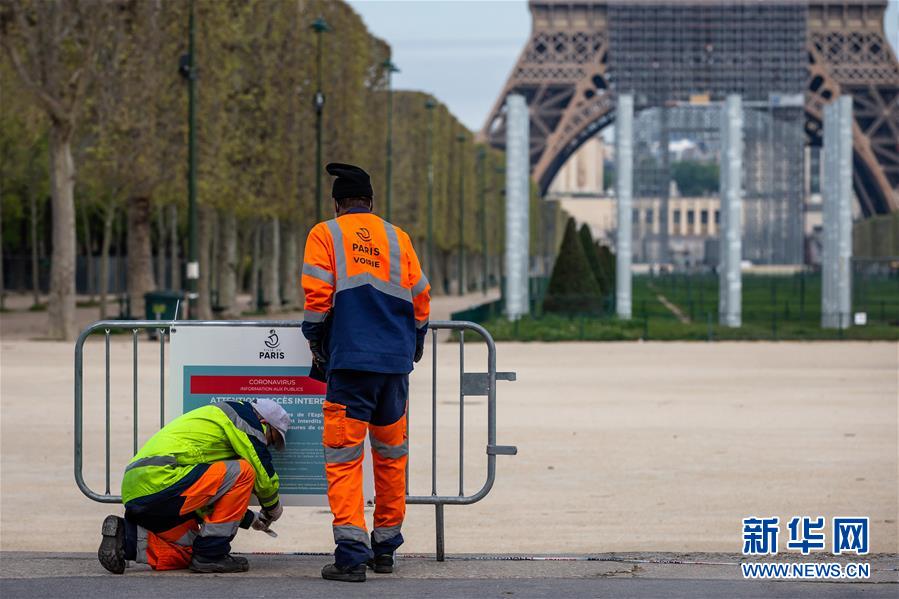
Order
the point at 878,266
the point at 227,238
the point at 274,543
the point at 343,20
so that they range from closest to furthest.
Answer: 1. the point at 274,543
2. the point at 227,238
3. the point at 343,20
4. the point at 878,266

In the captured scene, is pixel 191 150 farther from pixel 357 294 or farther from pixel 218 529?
pixel 357 294

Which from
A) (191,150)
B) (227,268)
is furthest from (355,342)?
(227,268)

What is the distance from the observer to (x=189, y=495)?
23.5 feet

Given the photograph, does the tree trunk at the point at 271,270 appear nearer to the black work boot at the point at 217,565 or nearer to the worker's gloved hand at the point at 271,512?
the worker's gloved hand at the point at 271,512

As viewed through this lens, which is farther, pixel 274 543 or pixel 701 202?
pixel 701 202

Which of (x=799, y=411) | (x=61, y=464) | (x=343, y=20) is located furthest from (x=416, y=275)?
(x=343, y=20)

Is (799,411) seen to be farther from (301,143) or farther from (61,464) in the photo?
(301,143)

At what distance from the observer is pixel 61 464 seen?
1275cm

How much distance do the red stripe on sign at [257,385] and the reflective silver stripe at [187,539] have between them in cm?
72

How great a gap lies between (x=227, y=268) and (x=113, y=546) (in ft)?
107

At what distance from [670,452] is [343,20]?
33314 millimetres

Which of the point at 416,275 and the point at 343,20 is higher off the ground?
the point at 343,20

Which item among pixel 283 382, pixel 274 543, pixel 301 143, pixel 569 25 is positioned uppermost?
pixel 569 25

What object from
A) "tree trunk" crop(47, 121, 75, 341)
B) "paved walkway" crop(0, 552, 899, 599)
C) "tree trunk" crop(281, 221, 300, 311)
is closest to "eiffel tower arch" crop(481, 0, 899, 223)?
"tree trunk" crop(281, 221, 300, 311)
